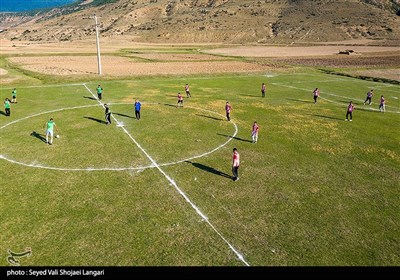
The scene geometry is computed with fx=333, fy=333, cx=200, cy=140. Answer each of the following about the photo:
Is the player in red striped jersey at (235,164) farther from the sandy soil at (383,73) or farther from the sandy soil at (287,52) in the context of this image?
the sandy soil at (287,52)

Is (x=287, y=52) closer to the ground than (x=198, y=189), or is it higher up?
higher up

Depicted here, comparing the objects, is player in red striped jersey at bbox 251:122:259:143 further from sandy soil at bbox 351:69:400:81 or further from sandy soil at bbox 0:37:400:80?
sandy soil at bbox 351:69:400:81

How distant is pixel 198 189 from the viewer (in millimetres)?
18500

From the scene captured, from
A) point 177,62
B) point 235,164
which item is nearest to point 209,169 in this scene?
point 235,164

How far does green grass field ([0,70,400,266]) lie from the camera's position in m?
13.6

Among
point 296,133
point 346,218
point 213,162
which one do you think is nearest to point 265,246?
point 346,218

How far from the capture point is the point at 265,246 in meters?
13.8

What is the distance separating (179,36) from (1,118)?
173m

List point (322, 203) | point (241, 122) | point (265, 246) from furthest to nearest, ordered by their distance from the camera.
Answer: point (241, 122) → point (322, 203) → point (265, 246)

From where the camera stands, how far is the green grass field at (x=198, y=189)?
1355cm

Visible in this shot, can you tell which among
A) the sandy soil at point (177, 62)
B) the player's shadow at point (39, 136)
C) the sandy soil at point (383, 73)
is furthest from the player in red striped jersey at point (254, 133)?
the sandy soil at point (383, 73)

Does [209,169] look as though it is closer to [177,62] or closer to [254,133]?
[254,133]

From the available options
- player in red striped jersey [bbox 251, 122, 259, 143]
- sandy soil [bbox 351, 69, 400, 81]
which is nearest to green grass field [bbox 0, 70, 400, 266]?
player in red striped jersey [bbox 251, 122, 259, 143]
